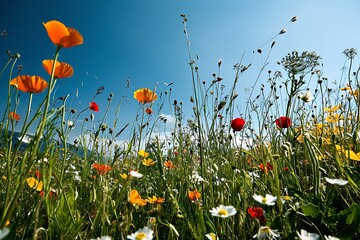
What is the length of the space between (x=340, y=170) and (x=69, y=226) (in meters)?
1.05

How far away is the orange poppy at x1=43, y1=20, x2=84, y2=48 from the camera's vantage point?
2.66ft

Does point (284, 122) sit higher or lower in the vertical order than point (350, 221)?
higher

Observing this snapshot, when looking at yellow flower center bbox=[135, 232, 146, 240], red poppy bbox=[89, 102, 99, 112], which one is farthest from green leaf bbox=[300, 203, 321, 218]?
red poppy bbox=[89, 102, 99, 112]

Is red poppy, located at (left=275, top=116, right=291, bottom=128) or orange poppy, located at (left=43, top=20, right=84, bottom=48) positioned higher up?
red poppy, located at (left=275, top=116, right=291, bottom=128)

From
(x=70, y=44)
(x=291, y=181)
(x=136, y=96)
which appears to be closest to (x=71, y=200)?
(x=70, y=44)

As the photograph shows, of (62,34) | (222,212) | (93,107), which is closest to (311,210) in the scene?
(222,212)

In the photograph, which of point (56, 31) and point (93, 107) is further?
point (93, 107)

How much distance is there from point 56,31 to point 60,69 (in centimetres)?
16

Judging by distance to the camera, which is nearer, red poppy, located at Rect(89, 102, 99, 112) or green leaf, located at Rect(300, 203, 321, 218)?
green leaf, located at Rect(300, 203, 321, 218)

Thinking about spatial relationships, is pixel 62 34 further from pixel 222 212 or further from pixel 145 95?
pixel 145 95

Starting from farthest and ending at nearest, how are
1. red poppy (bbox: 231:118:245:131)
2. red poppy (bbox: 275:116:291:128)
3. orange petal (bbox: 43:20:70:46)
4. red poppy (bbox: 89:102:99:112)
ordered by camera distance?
red poppy (bbox: 89:102:99:112) < red poppy (bbox: 275:116:291:128) < red poppy (bbox: 231:118:245:131) < orange petal (bbox: 43:20:70:46)

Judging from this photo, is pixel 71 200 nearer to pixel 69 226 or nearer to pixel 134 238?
pixel 69 226

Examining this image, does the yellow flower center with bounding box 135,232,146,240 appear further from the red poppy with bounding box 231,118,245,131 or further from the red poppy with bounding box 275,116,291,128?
the red poppy with bounding box 275,116,291,128

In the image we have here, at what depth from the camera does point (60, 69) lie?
37.6 inches
